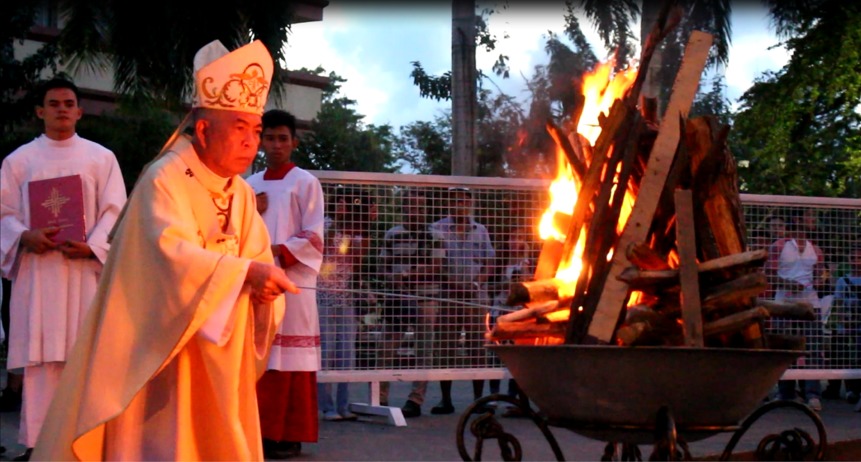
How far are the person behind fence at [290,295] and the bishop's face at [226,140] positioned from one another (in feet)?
10.8

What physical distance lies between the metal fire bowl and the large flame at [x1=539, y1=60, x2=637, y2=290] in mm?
741

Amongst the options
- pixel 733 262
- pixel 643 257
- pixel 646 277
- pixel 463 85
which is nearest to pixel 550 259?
pixel 643 257

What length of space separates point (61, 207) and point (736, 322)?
445 centimetres

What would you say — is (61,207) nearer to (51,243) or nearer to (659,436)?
(51,243)

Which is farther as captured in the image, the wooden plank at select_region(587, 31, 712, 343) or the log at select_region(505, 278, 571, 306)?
the log at select_region(505, 278, 571, 306)

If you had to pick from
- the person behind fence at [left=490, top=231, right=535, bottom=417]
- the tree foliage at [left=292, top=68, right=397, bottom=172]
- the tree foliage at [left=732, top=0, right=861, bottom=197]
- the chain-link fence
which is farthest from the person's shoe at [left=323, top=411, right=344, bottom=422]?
the tree foliage at [left=292, top=68, right=397, bottom=172]

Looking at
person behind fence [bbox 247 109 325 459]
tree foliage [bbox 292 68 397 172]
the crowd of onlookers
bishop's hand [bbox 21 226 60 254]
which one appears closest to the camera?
the crowd of onlookers

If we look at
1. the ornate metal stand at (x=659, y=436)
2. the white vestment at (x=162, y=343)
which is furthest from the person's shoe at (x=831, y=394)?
the white vestment at (x=162, y=343)

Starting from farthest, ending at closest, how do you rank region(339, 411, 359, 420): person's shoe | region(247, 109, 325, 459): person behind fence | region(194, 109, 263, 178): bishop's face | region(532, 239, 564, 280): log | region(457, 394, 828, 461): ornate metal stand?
1. region(339, 411, 359, 420): person's shoe
2. region(247, 109, 325, 459): person behind fence
3. region(532, 239, 564, 280): log
4. region(457, 394, 828, 461): ornate metal stand
5. region(194, 109, 263, 178): bishop's face

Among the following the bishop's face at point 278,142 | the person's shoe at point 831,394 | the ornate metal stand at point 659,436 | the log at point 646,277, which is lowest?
the person's shoe at point 831,394

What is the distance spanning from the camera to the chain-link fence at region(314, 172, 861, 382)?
10.9 meters

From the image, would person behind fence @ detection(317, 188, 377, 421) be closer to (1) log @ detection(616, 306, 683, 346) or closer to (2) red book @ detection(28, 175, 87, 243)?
(2) red book @ detection(28, 175, 87, 243)

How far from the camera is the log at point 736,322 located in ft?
20.5

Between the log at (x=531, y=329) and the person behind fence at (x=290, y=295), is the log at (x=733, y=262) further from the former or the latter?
the person behind fence at (x=290, y=295)
